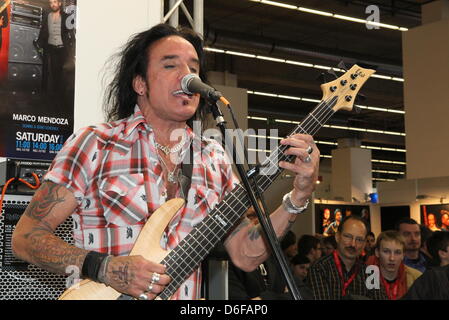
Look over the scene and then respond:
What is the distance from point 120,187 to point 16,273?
0.50 m

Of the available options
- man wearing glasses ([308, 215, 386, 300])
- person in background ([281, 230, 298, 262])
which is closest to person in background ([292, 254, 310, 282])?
person in background ([281, 230, 298, 262])

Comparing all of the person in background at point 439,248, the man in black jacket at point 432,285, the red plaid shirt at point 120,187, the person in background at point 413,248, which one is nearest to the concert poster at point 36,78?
the red plaid shirt at point 120,187

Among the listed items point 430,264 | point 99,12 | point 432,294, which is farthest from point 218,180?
point 430,264

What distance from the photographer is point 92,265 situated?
1706mm

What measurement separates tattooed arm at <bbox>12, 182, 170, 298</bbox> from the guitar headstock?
763mm

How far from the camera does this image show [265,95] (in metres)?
14.9

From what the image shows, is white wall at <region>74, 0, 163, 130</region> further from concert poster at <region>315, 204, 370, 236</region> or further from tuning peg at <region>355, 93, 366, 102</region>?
concert poster at <region>315, 204, 370, 236</region>

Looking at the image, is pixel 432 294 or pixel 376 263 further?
pixel 376 263
